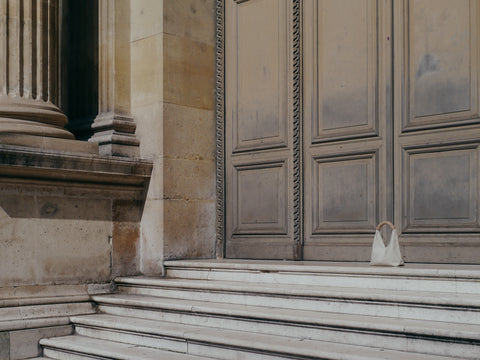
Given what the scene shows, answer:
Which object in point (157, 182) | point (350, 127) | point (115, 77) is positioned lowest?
point (157, 182)

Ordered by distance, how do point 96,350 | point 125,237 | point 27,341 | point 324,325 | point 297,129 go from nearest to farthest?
1. point 324,325
2. point 96,350
3. point 27,341
4. point 297,129
5. point 125,237

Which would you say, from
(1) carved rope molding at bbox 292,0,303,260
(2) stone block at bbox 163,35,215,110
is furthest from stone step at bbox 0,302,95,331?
(2) stone block at bbox 163,35,215,110

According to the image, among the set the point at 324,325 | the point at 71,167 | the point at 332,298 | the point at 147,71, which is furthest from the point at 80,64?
the point at 324,325

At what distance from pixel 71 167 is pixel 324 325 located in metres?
2.93

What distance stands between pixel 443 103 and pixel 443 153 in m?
0.41

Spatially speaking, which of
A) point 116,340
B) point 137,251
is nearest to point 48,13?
point 137,251

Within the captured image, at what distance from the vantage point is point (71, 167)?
20.4 feet

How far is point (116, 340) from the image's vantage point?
5.60 m

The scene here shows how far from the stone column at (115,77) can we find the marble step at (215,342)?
1.88m

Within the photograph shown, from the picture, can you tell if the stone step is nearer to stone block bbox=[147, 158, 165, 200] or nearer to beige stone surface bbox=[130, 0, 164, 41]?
stone block bbox=[147, 158, 165, 200]

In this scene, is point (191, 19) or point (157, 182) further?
point (191, 19)

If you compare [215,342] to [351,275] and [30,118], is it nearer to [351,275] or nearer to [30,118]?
[351,275]

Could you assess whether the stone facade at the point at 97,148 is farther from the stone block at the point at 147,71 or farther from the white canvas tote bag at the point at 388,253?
the white canvas tote bag at the point at 388,253

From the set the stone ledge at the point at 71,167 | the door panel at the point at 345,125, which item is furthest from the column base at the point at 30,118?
the door panel at the point at 345,125
